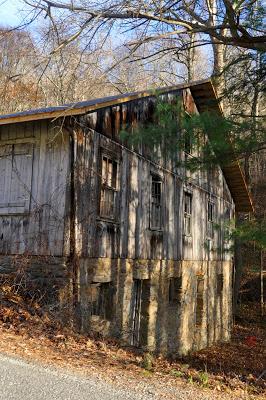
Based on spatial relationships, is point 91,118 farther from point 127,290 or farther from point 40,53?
point 127,290

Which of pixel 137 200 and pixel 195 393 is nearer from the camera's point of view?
pixel 195 393

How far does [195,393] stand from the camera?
5.37 metres

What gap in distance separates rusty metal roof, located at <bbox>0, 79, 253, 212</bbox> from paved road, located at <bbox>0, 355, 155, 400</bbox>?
4.43 metres

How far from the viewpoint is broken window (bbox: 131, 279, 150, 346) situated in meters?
12.1

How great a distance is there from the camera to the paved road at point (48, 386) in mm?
4578

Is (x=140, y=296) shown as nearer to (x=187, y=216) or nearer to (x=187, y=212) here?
(x=187, y=216)

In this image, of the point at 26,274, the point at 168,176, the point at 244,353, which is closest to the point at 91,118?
the point at 26,274

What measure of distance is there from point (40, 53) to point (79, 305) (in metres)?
4.91

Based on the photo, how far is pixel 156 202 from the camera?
13.4 m

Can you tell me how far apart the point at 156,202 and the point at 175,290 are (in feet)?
10.5

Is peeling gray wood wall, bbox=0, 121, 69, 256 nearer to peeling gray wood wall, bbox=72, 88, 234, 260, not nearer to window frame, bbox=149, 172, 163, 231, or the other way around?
peeling gray wood wall, bbox=72, 88, 234, 260

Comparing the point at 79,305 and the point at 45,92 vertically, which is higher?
the point at 45,92

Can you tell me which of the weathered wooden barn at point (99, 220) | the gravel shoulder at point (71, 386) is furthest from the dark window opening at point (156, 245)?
the gravel shoulder at point (71, 386)

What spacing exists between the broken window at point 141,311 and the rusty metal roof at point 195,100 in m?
4.11
